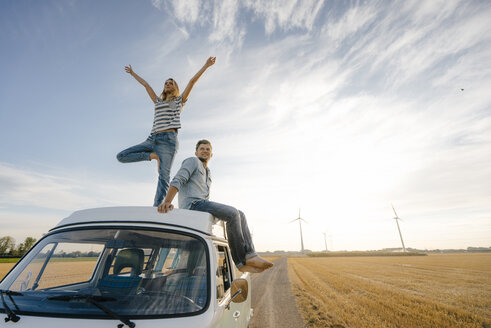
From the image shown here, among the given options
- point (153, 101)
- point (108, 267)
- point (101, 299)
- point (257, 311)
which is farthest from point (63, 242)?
point (257, 311)

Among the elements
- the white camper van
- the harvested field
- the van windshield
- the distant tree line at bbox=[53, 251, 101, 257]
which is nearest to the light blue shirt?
the white camper van

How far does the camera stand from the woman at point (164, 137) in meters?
4.24

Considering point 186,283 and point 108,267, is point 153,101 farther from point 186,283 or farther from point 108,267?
point 186,283

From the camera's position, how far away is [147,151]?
170 inches

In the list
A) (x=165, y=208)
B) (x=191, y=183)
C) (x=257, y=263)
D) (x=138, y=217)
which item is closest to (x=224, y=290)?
(x=257, y=263)

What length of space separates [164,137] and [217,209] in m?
1.92

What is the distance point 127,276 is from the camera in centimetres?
232

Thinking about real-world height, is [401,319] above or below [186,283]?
below

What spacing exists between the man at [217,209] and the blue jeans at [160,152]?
86 cm

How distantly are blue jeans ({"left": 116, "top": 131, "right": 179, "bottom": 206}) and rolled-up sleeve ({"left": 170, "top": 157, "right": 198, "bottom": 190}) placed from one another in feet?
2.93

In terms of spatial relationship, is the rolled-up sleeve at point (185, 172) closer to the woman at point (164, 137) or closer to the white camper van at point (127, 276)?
the white camper van at point (127, 276)

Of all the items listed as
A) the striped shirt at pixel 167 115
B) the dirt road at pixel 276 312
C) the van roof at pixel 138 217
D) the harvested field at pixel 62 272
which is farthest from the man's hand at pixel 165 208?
the dirt road at pixel 276 312

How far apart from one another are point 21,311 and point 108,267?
3.01 ft

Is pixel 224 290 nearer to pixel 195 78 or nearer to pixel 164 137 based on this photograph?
pixel 164 137
